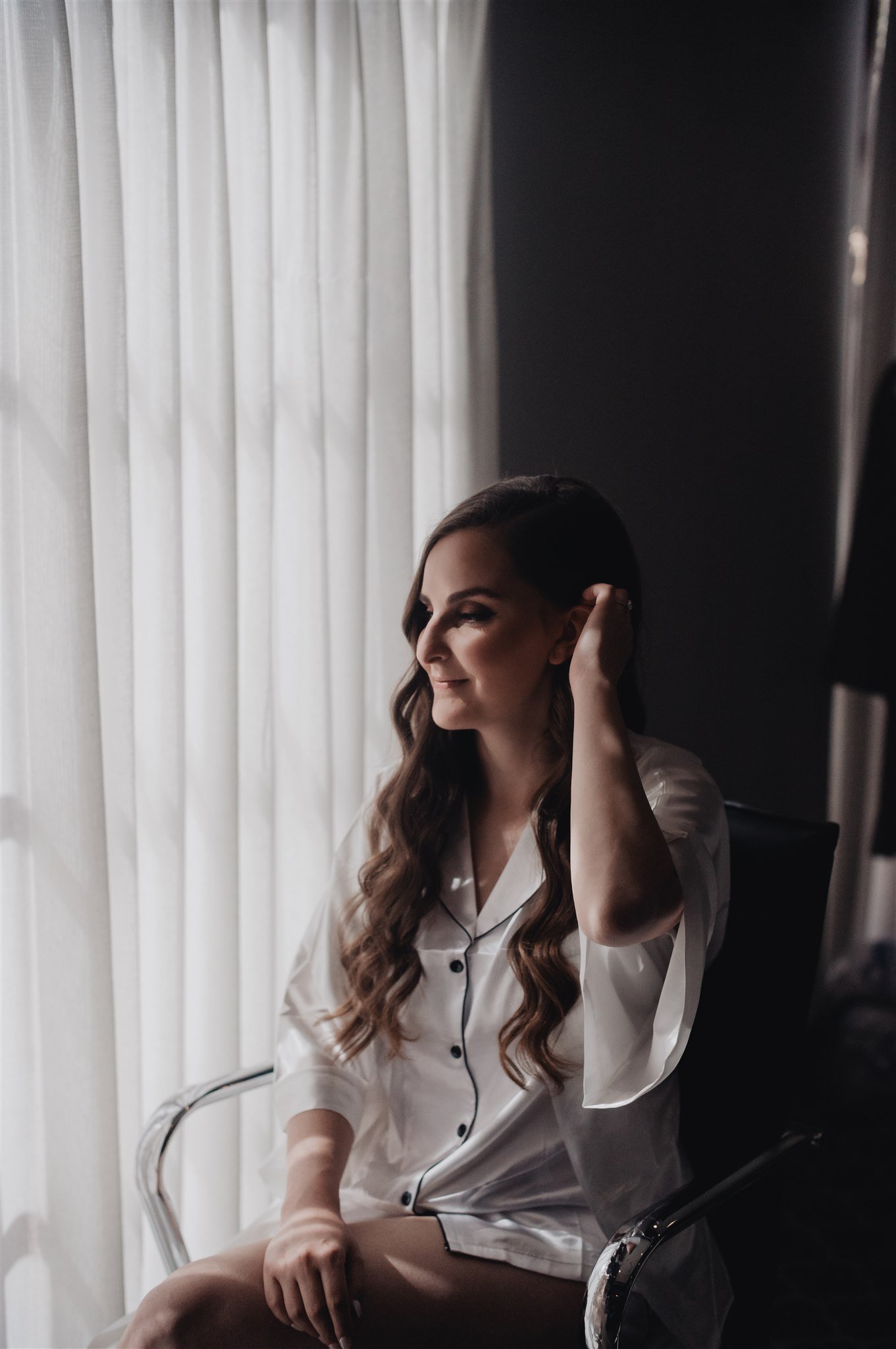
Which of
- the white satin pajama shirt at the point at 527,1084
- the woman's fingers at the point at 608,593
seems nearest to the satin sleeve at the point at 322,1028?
the white satin pajama shirt at the point at 527,1084

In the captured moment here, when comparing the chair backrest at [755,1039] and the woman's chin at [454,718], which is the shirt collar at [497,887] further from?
the chair backrest at [755,1039]

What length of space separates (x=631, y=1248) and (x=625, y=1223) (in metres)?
0.08

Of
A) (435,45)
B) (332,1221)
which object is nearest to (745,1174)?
(332,1221)

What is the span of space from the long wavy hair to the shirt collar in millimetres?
21

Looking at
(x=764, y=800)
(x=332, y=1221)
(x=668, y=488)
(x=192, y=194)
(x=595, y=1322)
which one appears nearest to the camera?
(x=595, y=1322)

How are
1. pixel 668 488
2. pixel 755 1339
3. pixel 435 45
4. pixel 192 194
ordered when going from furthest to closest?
pixel 668 488 < pixel 435 45 < pixel 192 194 < pixel 755 1339

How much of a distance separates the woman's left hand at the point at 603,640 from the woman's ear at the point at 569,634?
0.01m

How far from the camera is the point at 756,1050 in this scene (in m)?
1.29

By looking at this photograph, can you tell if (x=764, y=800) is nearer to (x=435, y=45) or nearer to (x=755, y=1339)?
(x=755, y=1339)

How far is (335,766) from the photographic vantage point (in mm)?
1819

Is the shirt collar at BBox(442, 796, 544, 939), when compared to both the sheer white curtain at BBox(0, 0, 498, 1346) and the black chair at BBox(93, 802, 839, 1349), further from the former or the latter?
the sheer white curtain at BBox(0, 0, 498, 1346)

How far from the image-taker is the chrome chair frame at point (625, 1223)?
102 centimetres

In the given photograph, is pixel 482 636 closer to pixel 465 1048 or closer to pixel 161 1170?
pixel 465 1048

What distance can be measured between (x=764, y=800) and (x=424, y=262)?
1.51 m
